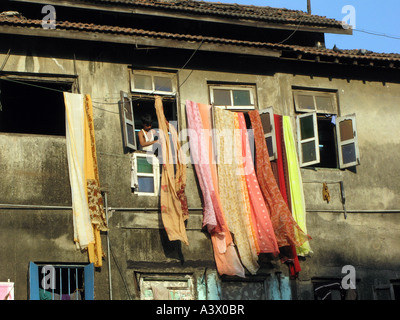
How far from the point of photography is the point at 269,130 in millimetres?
16156

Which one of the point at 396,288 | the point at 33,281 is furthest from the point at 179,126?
the point at 396,288

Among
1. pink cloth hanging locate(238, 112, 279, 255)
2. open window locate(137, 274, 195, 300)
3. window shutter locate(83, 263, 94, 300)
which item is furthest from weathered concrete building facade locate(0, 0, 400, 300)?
pink cloth hanging locate(238, 112, 279, 255)

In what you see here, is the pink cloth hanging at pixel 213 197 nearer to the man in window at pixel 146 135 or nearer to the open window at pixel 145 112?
the open window at pixel 145 112

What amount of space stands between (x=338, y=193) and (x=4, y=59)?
654cm

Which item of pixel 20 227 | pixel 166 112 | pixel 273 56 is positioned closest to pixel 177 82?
pixel 166 112

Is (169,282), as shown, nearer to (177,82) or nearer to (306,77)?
(177,82)

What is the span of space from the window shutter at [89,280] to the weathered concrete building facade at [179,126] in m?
0.13

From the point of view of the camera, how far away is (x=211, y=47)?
16234 millimetres

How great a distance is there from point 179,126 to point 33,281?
3.94 metres

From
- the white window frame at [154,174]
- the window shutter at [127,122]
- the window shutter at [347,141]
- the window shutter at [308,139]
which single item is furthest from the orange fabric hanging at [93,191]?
the window shutter at [347,141]

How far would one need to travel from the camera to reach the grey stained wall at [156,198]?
1438cm

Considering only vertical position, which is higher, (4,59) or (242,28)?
(242,28)

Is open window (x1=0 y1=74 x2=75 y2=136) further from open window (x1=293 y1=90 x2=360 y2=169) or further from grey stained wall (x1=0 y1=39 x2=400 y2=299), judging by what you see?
open window (x1=293 y1=90 x2=360 y2=169)
